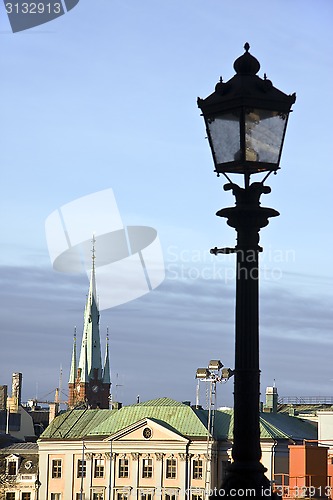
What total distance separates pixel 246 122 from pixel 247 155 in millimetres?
291

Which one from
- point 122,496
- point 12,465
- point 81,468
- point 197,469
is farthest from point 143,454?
point 12,465

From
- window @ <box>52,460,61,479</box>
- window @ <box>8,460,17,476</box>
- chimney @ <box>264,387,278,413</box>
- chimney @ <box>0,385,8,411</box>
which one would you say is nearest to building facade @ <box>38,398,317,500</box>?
window @ <box>52,460,61,479</box>

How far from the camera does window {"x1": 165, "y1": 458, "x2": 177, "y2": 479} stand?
100250 mm

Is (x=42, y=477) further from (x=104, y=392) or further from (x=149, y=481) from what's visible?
(x=104, y=392)

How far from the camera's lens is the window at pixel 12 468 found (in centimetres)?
10381

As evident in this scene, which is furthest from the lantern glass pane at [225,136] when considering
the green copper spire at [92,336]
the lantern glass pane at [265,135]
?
the green copper spire at [92,336]

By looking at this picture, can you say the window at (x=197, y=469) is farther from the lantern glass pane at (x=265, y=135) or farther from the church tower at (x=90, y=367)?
the lantern glass pane at (x=265, y=135)

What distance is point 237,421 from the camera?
9586 mm

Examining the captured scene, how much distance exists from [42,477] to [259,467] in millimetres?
96571

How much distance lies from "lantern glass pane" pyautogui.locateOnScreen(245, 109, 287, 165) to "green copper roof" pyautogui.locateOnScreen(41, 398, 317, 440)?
90.6 metres

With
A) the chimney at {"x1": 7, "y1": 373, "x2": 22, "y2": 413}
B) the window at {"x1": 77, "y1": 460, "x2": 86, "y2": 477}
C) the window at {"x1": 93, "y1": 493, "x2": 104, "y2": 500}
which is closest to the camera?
the window at {"x1": 93, "y1": 493, "x2": 104, "y2": 500}

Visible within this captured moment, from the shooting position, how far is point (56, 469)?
103438mm

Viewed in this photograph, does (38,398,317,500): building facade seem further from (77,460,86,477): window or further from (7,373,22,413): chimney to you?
(7,373,22,413): chimney

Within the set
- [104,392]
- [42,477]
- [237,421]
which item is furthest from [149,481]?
[237,421]
